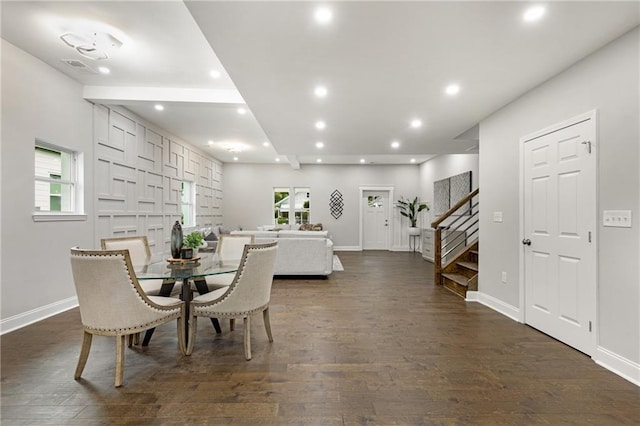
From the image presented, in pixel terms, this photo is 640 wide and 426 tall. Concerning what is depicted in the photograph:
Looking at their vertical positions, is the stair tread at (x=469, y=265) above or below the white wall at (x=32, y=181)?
below

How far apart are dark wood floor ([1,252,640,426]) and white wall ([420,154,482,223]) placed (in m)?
4.00

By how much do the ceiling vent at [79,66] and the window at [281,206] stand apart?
6436 mm

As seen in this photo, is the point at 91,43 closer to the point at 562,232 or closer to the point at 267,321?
the point at 267,321

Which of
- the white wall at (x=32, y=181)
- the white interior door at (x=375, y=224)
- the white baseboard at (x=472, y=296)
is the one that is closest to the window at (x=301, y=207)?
the white interior door at (x=375, y=224)

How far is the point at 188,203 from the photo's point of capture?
7.17 metres

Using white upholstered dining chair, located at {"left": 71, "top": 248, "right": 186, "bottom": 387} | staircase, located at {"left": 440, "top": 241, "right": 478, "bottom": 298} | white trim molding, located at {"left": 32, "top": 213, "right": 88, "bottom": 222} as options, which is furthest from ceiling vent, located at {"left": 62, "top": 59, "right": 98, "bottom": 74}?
staircase, located at {"left": 440, "top": 241, "right": 478, "bottom": 298}

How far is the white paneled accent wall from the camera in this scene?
4160 millimetres

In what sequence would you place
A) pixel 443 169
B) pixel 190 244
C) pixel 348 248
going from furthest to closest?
1. pixel 348 248
2. pixel 443 169
3. pixel 190 244

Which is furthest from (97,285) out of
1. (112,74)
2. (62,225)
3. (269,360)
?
(112,74)

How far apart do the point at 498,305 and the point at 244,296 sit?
3.15 m

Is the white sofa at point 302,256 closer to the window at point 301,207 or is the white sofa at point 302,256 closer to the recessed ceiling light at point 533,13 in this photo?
the recessed ceiling light at point 533,13

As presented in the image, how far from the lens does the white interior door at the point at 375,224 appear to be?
973 centimetres

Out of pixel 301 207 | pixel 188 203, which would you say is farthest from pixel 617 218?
pixel 301 207

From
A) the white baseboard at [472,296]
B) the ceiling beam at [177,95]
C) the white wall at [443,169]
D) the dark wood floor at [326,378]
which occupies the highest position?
the ceiling beam at [177,95]
